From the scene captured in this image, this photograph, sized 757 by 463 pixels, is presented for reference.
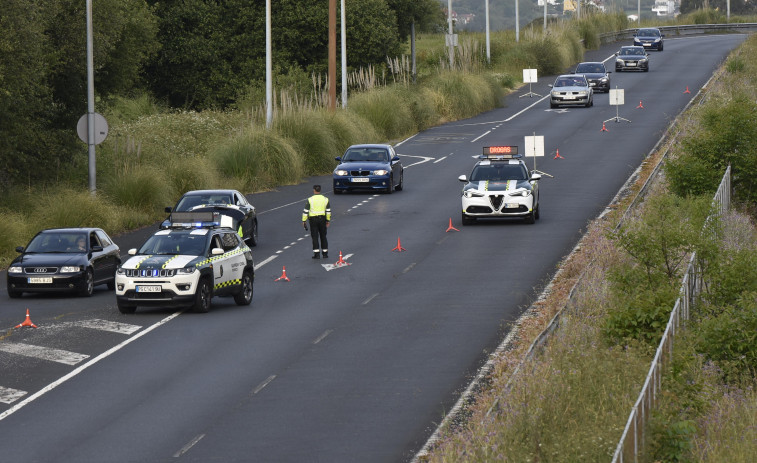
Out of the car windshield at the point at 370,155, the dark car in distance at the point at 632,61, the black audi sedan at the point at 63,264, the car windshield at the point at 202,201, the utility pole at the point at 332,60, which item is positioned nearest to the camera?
the black audi sedan at the point at 63,264

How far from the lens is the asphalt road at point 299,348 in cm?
1506

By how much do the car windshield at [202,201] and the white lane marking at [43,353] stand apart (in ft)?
38.3

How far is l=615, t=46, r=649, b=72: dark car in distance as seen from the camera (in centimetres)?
8069

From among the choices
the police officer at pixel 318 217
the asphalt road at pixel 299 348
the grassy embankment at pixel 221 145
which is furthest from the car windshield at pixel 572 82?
the police officer at pixel 318 217

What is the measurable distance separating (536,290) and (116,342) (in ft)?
27.8

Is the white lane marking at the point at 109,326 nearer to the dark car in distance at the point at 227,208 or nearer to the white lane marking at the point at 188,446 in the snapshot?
the white lane marking at the point at 188,446

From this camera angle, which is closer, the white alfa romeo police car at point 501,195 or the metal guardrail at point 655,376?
the metal guardrail at point 655,376

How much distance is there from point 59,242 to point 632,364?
1547 centimetres

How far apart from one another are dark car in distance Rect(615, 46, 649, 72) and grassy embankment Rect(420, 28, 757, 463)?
179 feet

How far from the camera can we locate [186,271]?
23.2 m

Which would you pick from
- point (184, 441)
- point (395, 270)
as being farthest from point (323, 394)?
point (395, 270)

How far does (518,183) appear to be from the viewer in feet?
115

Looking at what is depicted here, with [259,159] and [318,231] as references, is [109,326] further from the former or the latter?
[259,159]

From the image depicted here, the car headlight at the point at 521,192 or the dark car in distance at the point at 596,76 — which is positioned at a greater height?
the dark car in distance at the point at 596,76
